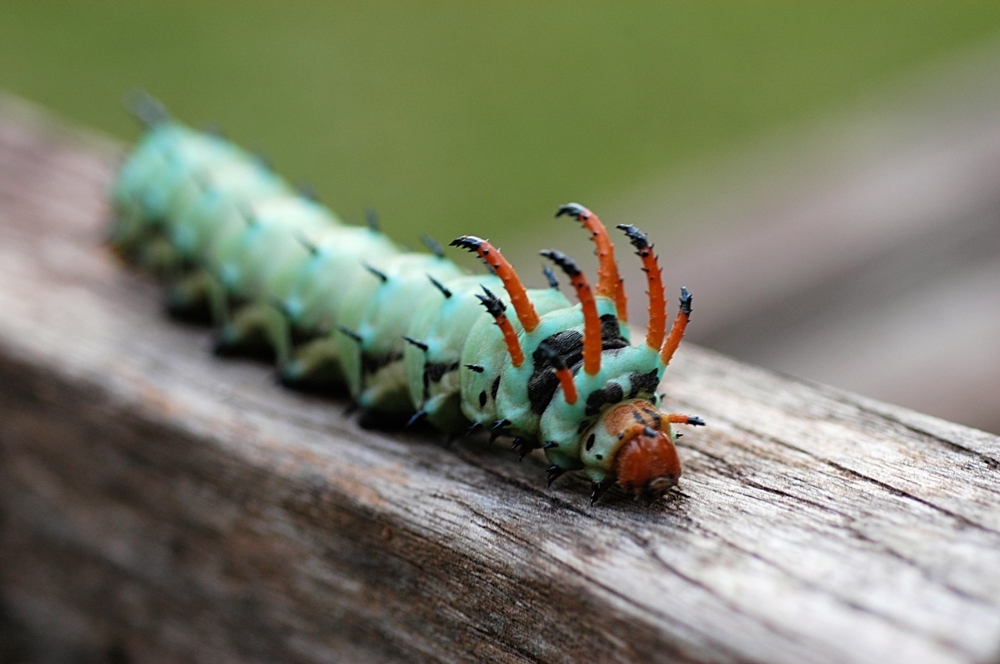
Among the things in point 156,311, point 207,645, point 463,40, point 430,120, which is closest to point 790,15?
point 463,40

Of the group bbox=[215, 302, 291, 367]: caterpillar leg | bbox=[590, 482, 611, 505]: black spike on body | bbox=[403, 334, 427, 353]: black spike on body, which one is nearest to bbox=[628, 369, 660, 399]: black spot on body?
bbox=[590, 482, 611, 505]: black spike on body

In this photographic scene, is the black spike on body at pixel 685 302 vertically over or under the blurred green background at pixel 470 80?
under

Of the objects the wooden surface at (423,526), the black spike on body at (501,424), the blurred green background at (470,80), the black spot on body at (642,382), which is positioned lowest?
the wooden surface at (423,526)

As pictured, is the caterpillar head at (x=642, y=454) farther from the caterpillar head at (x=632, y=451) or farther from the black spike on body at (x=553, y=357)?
the black spike on body at (x=553, y=357)

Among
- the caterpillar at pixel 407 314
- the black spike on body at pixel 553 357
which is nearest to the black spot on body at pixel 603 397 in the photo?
the caterpillar at pixel 407 314

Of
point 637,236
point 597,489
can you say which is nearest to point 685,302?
point 637,236

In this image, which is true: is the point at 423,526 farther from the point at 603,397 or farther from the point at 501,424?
the point at 603,397

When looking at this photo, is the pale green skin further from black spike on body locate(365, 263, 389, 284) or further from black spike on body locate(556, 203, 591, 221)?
black spike on body locate(556, 203, 591, 221)
